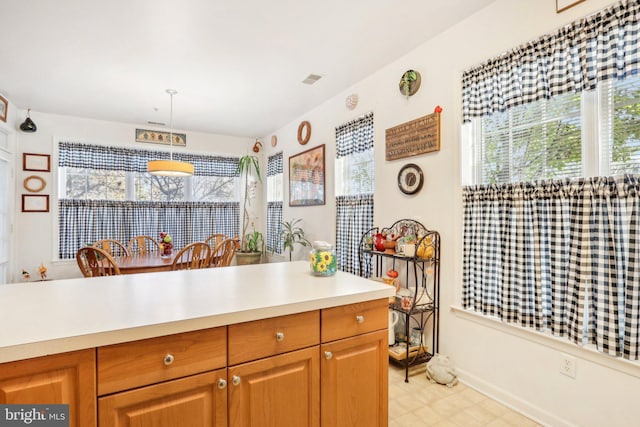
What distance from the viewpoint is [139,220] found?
4941mm

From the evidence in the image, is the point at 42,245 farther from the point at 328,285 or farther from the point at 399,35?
the point at 399,35

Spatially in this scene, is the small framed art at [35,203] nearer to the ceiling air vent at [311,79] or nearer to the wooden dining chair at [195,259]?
the wooden dining chair at [195,259]

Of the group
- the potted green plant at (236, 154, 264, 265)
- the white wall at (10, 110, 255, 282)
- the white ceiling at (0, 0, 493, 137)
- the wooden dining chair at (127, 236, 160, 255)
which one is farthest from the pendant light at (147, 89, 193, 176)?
the white wall at (10, 110, 255, 282)

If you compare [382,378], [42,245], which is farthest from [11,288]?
[42,245]

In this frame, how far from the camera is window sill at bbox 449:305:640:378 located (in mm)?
1526

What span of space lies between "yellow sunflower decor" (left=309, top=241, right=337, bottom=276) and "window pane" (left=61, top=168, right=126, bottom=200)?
4429mm

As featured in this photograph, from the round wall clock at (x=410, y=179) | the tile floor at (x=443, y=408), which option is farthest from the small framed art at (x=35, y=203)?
the tile floor at (x=443, y=408)

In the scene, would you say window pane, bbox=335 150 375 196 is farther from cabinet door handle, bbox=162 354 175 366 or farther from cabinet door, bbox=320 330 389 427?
cabinet door handle, bbox=162 354 175 366

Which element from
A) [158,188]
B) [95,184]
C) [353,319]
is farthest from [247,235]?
[353,319]

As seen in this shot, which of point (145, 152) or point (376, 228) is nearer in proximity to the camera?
point (376, 228)

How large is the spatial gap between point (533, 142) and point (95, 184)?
5409 millimetres

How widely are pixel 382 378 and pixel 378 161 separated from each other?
6.89ft

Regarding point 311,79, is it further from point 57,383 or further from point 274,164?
point 57,383

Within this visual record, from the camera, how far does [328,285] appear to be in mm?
1447
